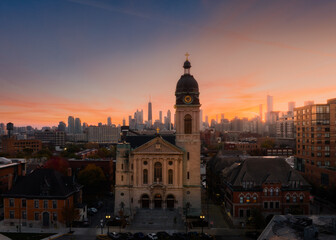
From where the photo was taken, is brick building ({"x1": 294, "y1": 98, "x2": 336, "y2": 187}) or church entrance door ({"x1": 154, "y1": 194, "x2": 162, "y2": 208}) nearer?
church entrance door ({"x1": 154, "y1": 194, "x2": 162, "y2": 208})

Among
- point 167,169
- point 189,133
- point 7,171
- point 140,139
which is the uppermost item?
point 189,133

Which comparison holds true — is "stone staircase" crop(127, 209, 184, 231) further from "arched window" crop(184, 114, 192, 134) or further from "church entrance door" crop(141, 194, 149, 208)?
"arched window" crop(184, 114, 192, 134)

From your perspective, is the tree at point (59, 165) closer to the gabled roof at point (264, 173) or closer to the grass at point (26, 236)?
the grass at point (26, 236)

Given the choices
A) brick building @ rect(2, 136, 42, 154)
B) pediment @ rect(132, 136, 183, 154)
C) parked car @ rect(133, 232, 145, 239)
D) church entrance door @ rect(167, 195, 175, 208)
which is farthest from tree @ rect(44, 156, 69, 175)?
brick building @ rect(2, 136, 42, 154)

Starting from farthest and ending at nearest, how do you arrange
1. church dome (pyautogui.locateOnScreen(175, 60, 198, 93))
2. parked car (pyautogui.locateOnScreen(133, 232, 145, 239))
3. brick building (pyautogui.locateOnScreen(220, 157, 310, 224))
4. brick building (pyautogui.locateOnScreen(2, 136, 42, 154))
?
brick building (pyautogui.locateOnScreen(2, 136, 42, 154))
church dome (pyautogui.locateOnScreen(175, 60, 198, 93))
brick building (pyautogui.locateOnScreen(220, 157, 310, 224))
parked car (pyautogui.locateOnScreen(133, 232, 145, 239))

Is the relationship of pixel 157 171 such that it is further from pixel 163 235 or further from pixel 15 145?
pixel 15 145

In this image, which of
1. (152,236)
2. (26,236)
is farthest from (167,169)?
(26,236)
